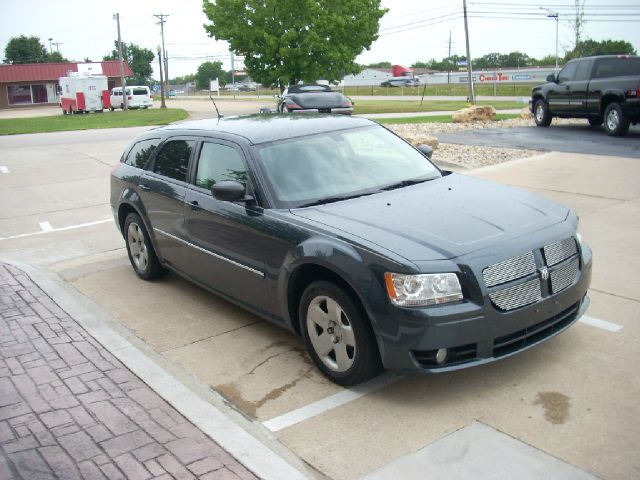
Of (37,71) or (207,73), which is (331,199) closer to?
(37,71)

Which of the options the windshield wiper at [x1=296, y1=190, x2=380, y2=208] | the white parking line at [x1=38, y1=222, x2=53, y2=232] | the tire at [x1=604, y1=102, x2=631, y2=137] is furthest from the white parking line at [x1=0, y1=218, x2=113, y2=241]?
the tire at [x1=604, y1=102, x2=631, y2=137]

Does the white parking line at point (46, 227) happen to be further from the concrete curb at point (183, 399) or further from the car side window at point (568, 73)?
the car side window at point (568, 73)

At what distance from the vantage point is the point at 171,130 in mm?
6340

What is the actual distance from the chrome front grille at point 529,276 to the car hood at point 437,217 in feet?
0.53

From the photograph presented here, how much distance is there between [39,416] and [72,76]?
53.1 meters

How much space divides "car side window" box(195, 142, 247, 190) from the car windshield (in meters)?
0.21

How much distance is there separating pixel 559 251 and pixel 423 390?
1225mm

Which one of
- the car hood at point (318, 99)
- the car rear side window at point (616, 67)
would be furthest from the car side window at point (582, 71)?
the car hood at point (318, 99)

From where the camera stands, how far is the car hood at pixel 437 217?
398cm

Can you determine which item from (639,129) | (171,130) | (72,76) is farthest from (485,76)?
(171,130)

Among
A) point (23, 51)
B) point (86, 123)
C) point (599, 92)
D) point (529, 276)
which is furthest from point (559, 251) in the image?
point (23, 51)

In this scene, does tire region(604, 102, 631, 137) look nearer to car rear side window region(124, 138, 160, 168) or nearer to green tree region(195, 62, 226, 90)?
car rear side window region(124, 138, 160, 168)

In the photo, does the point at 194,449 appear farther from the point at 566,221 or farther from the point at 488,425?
the point at 566,221

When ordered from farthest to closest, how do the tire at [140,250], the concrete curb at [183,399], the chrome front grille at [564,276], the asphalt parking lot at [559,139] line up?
the asphalt parking lot at [559,139] < the tire at [140,250] < the chrome front grille at [564,276] < the concrete curb at [183,399]
